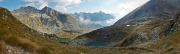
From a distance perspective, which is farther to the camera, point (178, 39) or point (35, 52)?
point (178, 39)

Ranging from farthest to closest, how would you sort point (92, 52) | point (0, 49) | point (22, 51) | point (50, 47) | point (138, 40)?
point (138, 40) < point (92, 52) < point (50, 47) < point (22, 51) < point (0, 49)

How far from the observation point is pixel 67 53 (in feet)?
173

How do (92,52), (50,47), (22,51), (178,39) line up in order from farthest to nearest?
(178,39) < (92,52) < (50,47) < (22,51)

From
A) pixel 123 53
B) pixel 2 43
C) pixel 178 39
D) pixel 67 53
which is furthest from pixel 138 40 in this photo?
pixel 2 43

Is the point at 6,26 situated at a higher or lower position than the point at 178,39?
higher

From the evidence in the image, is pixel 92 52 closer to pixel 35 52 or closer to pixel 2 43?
pixel 35 52

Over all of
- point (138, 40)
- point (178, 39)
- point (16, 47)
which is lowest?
point (138, 40)

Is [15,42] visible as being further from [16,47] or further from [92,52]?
[92,52]

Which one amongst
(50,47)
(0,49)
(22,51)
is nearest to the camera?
(0,49)

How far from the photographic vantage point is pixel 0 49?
41844 millimetres

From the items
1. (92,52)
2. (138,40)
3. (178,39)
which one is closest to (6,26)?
(92,52)

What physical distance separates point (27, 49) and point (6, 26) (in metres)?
9.23

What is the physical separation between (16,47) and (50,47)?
309 inches

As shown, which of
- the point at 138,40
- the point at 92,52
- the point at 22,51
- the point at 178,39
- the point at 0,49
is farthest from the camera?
the point at 138,40
